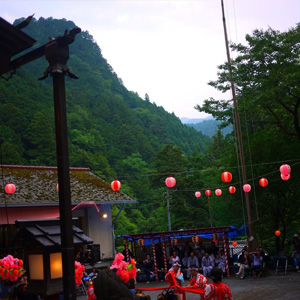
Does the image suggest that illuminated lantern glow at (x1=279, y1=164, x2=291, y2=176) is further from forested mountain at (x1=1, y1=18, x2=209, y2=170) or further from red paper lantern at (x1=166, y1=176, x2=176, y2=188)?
forested mountain at (x1=1, y1=18, x2=209, y2=170)

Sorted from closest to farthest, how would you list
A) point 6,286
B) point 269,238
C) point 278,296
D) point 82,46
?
point 6,286 < point 278,296 < point 269,238 < point 82,46

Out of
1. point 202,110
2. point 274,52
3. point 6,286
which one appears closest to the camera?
point 6,286

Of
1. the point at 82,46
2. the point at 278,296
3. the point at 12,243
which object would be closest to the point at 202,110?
the point at 278,296

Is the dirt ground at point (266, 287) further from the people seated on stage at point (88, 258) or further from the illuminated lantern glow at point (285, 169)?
the illuminated lantern glow at point (285, 169)

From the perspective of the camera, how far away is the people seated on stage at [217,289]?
329 inches

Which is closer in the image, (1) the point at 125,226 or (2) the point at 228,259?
(2) the point at 228,259

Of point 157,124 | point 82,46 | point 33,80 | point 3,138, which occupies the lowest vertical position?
point 3,138

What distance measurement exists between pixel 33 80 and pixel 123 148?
63.8ft

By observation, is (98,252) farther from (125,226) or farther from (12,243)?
(125,226)

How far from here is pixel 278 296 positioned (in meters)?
15.3

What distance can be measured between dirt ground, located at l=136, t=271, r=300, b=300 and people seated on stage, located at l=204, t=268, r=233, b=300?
24.1 feet

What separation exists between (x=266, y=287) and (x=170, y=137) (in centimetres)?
7072

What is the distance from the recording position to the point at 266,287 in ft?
58.6

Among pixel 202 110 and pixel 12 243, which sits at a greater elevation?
pixel 202 110
